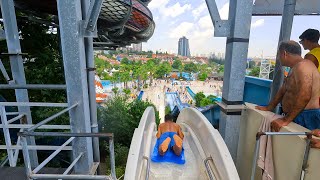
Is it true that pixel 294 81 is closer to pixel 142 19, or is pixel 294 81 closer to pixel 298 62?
pixel 298 62

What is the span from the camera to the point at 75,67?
7.42 feet

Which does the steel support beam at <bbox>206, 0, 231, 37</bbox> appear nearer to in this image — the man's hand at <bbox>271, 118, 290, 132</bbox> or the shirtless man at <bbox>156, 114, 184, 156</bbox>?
the man's hand at <bbox>271, 118, 290, 132</bbox>

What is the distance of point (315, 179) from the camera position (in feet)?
5.28

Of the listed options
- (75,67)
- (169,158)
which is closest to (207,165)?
(169,158)

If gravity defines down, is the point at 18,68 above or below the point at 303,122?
above

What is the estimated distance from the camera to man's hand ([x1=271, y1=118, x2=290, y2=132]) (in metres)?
1.95

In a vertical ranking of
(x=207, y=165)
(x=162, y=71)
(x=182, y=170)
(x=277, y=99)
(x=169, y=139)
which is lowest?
(x=162, y=71)

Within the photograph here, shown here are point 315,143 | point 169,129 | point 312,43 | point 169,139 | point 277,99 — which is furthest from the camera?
point 169,129

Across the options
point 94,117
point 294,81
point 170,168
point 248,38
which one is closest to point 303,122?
point 294,81

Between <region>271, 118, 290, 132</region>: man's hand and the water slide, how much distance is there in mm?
536

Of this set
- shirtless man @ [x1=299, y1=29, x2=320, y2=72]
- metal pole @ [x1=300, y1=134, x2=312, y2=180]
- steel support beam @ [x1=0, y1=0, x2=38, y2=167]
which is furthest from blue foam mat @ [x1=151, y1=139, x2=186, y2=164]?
steel support beam @ [x1=0, y1=0, x2=38, y2=167]

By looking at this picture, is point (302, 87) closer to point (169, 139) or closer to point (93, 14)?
point (169, 139)

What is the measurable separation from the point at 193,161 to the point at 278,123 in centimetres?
116

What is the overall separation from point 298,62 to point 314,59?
76 cm
